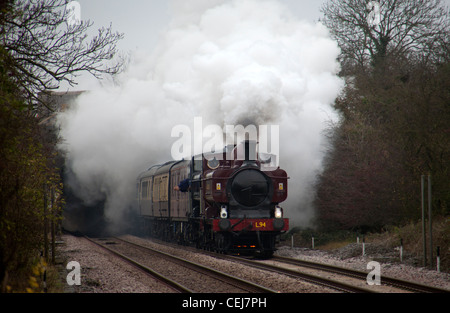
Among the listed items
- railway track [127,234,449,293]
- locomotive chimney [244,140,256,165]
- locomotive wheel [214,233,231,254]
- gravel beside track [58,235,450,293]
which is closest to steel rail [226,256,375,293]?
railway track [127,234,449,293]

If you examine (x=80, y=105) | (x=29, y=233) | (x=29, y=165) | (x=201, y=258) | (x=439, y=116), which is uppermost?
(x=80, y=105)

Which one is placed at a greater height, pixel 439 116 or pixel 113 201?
pixel 439 116

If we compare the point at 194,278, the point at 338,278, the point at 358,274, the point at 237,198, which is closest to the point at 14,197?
the point at 194,278

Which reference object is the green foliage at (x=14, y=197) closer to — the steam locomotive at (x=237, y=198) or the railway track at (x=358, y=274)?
the steam locomotive at (x=237, y=198)

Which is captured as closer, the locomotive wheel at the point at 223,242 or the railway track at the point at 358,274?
the railway track at the point at 358,274

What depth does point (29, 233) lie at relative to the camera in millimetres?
11047

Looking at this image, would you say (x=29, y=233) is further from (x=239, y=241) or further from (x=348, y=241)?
(x=348, y=241)

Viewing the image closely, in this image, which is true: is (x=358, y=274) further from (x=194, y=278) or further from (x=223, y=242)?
(x=223, y=242)

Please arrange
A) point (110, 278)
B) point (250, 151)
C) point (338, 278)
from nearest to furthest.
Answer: point (338, 278) < point (110, 278) < point (250, 151)

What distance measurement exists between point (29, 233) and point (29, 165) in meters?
1.46

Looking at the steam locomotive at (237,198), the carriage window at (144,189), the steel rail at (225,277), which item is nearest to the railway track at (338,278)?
the steam locomotive at (237,198)

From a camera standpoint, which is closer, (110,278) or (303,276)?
(303,276)

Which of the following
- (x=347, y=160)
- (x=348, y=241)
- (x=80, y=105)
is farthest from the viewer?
(x=80, y=105)
